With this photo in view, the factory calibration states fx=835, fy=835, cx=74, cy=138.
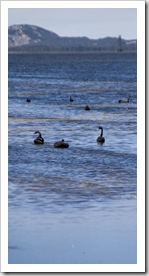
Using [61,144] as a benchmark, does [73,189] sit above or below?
below

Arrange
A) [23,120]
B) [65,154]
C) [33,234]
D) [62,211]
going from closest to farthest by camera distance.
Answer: [33,234]
[62,211]
[65,154]
[23,120]

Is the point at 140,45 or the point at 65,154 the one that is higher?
the point at 140,45

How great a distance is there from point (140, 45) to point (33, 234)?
4.85 metres

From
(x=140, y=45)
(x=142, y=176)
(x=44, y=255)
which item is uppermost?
(x=140, y=45)

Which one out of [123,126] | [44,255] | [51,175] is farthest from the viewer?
[123,126]

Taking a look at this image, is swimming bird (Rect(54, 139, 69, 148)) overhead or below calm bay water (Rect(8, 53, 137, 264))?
overhead

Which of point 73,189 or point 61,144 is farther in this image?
point 61,144

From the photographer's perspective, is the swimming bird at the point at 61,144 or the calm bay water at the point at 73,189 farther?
the swimming bird at the point at 61,144

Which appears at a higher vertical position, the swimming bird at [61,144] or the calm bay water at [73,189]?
the swimming bird at [61,144]

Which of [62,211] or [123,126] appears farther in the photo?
[123,126]

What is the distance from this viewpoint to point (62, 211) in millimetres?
19078

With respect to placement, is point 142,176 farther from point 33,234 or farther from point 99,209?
point 99,209

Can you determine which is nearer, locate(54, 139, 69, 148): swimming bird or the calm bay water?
the calm bay water

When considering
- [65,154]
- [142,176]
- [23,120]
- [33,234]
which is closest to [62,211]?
[33,234]
